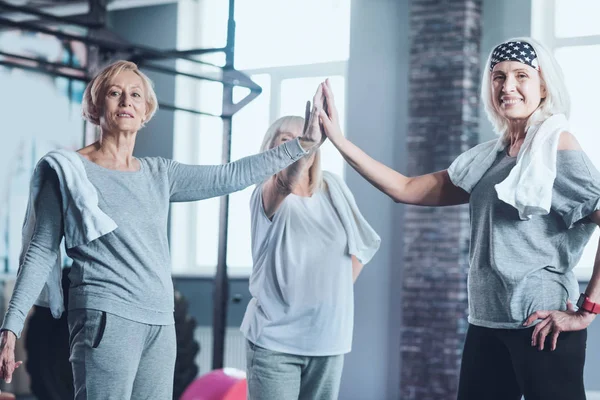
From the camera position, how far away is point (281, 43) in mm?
7344

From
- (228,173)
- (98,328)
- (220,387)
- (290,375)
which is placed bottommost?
(220,387)

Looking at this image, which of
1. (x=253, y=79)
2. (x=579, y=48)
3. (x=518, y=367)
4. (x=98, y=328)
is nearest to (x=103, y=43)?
(x=98, y=328)

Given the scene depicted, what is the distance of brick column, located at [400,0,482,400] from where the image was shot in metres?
5.47

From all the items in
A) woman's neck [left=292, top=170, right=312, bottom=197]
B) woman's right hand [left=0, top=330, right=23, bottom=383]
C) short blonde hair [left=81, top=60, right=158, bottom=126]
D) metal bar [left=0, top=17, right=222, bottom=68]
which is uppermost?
metal bar [left=0, top=17, right=222, bottom=68]

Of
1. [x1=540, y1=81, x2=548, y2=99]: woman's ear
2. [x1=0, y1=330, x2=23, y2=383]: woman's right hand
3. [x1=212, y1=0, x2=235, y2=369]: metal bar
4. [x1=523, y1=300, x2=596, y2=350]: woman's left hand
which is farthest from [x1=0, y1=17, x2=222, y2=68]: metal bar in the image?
[x1=523, y1=300, x2=596, y2=350]: woman's left hand

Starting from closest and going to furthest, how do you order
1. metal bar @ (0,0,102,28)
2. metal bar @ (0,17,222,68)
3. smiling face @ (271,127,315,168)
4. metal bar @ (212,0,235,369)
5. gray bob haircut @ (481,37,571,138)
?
gray bob haircut @ (481,37,571,138) → smiling face @ (271,127,315,168) → metal bar @ (0,0,102,28) → metal bar @ (0,17,222,68) → metal bar @ (212,0,235,369)

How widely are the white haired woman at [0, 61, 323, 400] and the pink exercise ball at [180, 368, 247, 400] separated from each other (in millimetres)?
1880

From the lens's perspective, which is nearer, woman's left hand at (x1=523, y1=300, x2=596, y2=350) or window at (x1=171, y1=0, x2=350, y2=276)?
woman's left hand at (x1=523, y1=300, x2=596, y2=350)

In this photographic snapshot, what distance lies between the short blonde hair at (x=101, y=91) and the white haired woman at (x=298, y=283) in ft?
1.93

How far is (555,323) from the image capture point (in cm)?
200

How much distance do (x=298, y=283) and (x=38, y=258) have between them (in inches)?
35.7

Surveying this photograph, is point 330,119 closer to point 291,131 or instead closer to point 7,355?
point 291,131

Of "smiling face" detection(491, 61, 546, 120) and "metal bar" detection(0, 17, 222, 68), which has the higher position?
"metal bar" detection(0, 17, 222, 68)

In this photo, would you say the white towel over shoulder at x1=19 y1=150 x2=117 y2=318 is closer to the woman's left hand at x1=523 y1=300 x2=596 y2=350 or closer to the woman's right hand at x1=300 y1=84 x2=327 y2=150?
the woman's right hand at x1=300 y1=84 x2=327 y2=150
